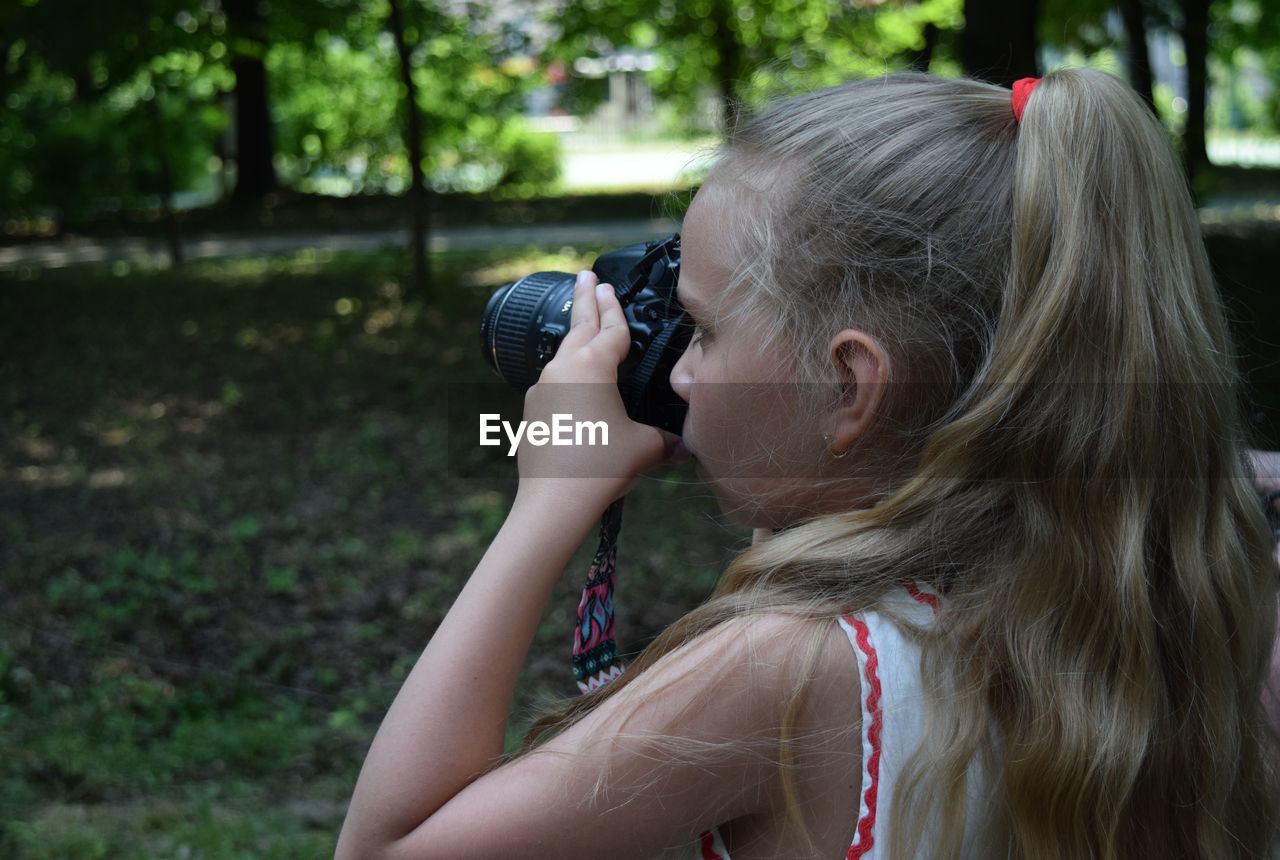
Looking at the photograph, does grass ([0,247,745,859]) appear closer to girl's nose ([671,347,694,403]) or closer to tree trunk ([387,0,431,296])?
girl's nose ([671,347,694,403])

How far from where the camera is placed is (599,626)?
4.46 feet

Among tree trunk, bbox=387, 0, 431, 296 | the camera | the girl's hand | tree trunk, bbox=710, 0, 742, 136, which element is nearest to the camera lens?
the camera

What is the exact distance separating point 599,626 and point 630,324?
0.34 meters

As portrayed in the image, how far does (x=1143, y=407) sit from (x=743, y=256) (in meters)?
0.41

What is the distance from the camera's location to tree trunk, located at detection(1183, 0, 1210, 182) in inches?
549

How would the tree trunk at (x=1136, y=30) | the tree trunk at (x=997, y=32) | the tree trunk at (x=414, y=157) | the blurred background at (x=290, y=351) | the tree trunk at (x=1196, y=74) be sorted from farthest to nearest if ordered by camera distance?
the tree trunk at (x=1196, y=74) < the tree trunk at (x=1136, y=30) < the tree trunk at (x=414, y=157) < the tree trunk at (x=997, y=32) < the blurred background at (x=290, y=351)

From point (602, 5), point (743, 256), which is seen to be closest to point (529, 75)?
point (602, 5)

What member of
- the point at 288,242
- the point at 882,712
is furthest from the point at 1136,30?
the point at 882,712

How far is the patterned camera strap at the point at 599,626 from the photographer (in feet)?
4.38

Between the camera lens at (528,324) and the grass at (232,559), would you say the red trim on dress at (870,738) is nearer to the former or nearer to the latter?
the grass at (232,559)

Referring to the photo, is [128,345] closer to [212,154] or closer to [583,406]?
[583,406]

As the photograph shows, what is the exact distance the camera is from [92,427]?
6.26 metres

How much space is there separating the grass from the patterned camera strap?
21 centimetres

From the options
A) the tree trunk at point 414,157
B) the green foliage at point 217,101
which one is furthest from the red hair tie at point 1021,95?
the tree trunk at point 414,157
